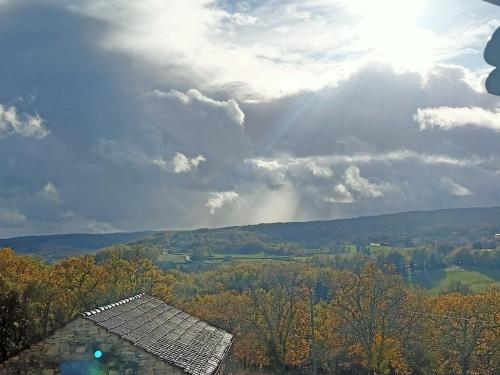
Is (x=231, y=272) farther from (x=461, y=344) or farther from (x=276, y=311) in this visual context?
(x=461, y=344)

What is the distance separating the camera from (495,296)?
62.4 meters

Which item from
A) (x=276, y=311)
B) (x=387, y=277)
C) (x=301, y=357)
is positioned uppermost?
(x=387, y=277)

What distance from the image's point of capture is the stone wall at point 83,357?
2742cm

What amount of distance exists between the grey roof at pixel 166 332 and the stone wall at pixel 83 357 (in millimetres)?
374

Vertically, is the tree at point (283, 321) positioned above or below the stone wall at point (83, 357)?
below

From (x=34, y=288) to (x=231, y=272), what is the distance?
118 metres

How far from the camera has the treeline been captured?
58750mm

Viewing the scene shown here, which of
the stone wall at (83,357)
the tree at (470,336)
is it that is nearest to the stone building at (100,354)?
the stone wall at (83,357)

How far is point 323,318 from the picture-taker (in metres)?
75.5

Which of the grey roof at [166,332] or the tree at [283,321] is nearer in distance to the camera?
the grey roof at [166,332]

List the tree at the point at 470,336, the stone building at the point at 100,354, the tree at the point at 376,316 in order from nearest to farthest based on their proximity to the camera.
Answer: the stone building at the point at 100,354
the tree at the point at 470,336
the tree at the point at 376,316

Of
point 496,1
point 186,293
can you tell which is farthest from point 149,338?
point 186,293

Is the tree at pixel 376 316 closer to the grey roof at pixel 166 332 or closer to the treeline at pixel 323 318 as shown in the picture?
the treeline at pixel 323 318

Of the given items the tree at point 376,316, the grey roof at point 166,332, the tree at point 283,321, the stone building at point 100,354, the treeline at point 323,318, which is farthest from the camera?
the tree at point 283,321
